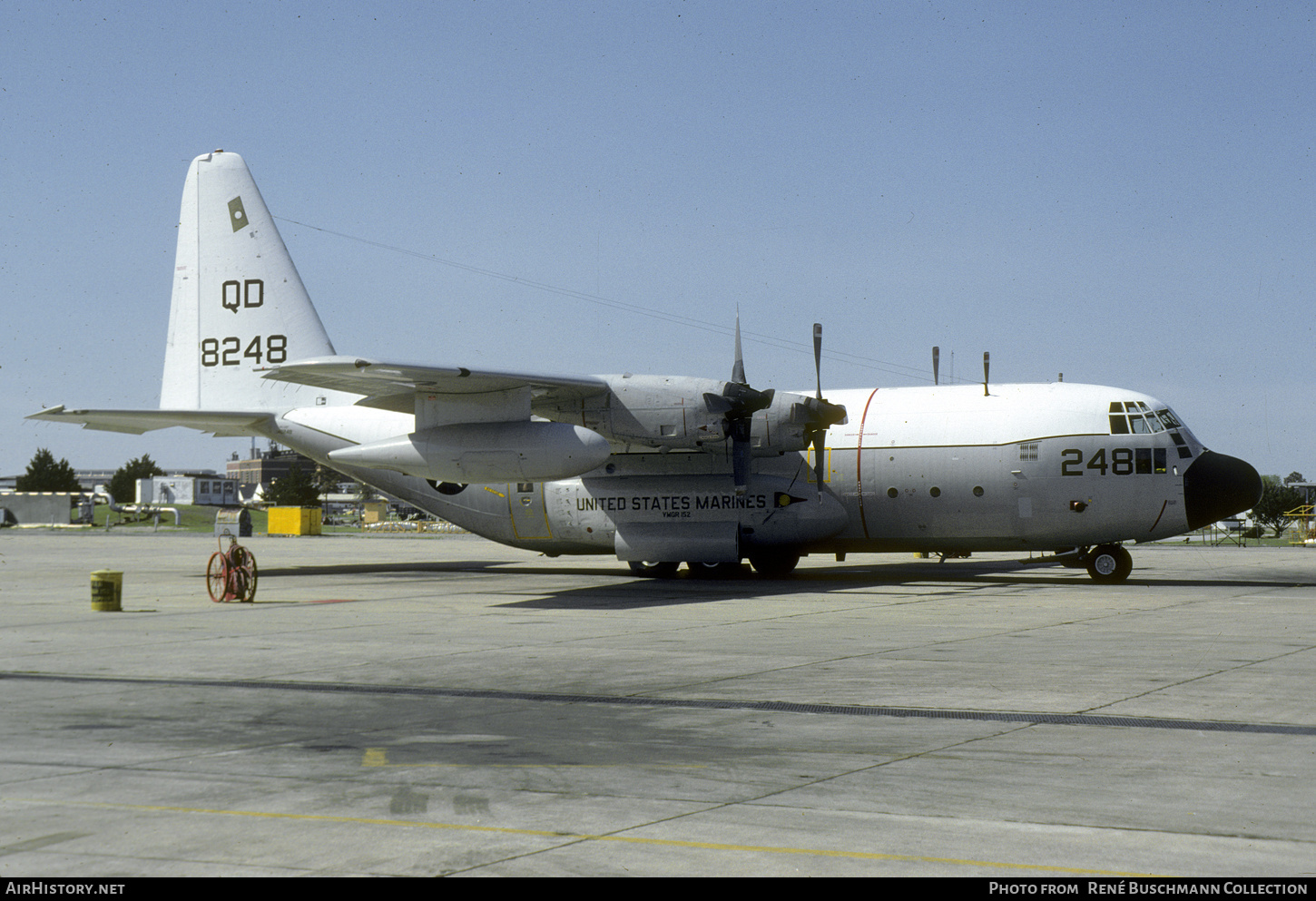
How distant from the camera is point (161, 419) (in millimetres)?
29391

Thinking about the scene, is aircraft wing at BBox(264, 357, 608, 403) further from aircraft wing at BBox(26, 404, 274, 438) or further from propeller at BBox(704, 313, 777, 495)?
aircraft wing at BBox(26, 404, 274, 438)

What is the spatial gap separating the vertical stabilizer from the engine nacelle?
7812 millimetres

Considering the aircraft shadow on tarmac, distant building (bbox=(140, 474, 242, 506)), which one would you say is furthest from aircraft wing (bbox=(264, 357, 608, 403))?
distant building (bbox=(140, 474, 242, 506))

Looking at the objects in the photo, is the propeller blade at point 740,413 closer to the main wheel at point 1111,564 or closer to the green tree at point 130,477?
the main wheel at point 1111,564

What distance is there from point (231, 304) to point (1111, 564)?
968 inches

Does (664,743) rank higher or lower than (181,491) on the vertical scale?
lower

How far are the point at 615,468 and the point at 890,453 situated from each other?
6878 millimetres

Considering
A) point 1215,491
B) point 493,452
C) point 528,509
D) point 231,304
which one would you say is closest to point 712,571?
point 528,509

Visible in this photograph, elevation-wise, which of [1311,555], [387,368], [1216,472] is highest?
[387,368]

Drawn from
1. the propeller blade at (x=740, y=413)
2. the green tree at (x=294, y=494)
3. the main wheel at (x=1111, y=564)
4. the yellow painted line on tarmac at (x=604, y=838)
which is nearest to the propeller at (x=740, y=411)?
the propeller blade at (x=740, y=413)

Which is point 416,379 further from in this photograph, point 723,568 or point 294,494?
point 294,494

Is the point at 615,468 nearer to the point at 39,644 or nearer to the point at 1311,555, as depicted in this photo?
the point at 39,644

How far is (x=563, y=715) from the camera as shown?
991cm
